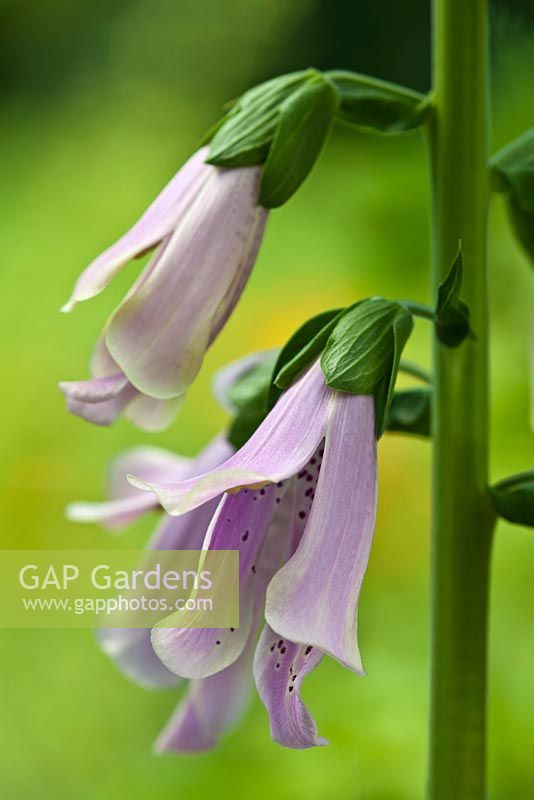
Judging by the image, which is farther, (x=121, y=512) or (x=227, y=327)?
(x=227, y=327)

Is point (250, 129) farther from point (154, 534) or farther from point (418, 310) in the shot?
point (154, 534)

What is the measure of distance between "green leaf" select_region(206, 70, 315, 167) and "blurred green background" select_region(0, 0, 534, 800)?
0.67 m

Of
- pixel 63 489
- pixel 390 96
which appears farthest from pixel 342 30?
pixel 390 96

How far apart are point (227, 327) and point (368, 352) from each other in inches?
54.7

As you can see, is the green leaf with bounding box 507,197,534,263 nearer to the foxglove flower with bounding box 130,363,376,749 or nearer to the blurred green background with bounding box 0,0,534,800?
the foxglove flower with bounding box 130,363,376,749

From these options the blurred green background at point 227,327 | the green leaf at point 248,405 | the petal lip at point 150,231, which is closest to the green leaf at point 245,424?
the green leaf at point 248,405

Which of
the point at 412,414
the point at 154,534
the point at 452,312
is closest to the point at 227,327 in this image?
the point at 154,534

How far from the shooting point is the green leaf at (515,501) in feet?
1.75

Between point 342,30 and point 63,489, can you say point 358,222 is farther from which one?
point 342,30

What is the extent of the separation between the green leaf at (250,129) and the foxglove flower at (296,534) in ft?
0.33

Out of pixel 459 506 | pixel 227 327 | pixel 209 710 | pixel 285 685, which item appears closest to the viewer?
pixel 285 685

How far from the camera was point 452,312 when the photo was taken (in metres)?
0.50

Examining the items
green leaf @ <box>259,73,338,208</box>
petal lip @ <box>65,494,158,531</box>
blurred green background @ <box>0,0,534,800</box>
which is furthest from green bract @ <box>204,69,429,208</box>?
blurred green background @ <box>0,0,534,800</box>

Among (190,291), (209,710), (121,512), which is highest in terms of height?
(190,291)
